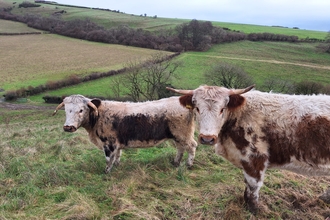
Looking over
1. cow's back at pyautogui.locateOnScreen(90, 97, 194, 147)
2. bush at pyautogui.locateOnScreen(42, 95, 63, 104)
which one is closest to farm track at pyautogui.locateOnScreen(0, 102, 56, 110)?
bush at pyautogui.locateOnScreen(42, 95, 63, 104)

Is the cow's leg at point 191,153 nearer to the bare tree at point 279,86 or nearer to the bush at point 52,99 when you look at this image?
the bare tree at point 279,86

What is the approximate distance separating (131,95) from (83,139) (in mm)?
32484

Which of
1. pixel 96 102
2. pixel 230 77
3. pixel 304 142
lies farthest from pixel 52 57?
pixel 304 142

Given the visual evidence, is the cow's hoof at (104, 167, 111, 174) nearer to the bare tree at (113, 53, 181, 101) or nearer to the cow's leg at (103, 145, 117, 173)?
the cow's leg at (103, 145, 117, 173)

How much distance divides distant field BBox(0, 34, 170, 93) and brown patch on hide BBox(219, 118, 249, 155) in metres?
48.5

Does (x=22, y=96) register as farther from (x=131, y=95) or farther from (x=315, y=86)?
(x=315, y=86)

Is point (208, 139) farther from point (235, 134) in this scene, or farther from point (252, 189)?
point (252, 189)

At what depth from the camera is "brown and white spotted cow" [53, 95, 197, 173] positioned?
25.0 feet

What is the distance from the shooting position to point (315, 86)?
41219 millimetres

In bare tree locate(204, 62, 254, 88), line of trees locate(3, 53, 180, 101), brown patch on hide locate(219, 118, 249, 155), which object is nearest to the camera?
brown patch on hide locate(219, 118, 249, 155)

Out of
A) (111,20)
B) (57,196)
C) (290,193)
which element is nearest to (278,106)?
(290,193)

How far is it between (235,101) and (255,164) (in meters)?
1.26

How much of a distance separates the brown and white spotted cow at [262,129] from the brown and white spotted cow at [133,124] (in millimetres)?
2268

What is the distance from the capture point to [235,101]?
497 cm
